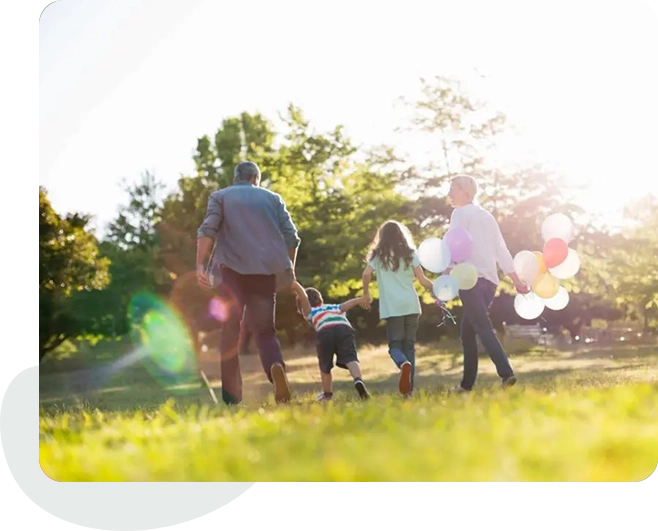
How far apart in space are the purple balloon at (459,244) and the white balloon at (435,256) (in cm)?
5

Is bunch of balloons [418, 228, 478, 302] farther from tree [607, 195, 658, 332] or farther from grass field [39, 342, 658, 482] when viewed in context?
tree [607, 195, 658, 332]

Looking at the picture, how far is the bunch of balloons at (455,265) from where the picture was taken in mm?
5125

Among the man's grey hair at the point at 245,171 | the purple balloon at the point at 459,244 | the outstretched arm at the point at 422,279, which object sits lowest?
the outstretched arm at the point at 422,279

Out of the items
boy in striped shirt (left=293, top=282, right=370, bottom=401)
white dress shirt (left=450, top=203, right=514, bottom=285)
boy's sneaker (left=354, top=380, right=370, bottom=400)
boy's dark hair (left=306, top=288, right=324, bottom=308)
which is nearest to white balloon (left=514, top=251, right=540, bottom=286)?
white dress shirt (left=450, top=203, right=514, bottom=285)

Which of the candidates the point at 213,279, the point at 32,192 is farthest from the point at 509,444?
the point at 32,192

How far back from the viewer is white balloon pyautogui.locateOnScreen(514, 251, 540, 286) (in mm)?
5781

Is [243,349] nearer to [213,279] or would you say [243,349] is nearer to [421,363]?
[421,363]

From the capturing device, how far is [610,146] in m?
5.03

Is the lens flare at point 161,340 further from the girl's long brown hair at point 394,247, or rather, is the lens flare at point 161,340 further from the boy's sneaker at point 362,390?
the boy's sneaker at point 362,390

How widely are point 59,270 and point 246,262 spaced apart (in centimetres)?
232

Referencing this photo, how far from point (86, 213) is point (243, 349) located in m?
3.91

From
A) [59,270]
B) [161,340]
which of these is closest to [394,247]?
[59,270]

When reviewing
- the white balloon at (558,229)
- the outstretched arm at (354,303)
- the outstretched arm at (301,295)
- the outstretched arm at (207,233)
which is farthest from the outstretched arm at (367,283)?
the white balloon at (558,229)

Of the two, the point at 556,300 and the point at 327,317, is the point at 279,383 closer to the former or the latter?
the point at 327,317
